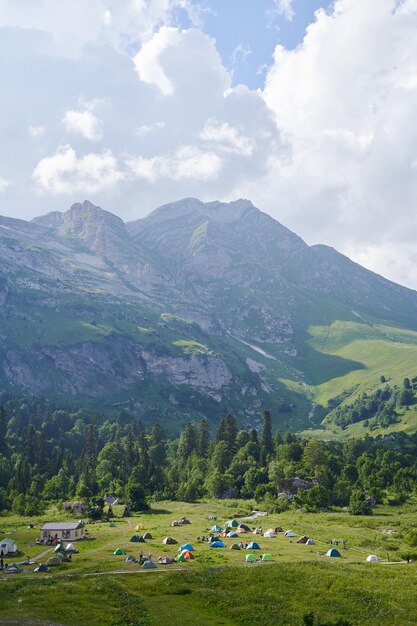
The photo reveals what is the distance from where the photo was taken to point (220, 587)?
53.3 meters

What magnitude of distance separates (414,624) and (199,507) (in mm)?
95674

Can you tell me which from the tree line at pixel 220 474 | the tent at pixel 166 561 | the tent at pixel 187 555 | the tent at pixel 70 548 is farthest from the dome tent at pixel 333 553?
the tree line at pixel 220 474

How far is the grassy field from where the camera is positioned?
146 feet

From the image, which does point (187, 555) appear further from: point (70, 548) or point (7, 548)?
point (7, 548)

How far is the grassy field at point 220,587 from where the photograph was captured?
4450 centimetres

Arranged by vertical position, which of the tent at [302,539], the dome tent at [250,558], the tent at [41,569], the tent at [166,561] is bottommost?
the tent at [302,539]

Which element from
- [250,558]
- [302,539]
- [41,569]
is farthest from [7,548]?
[302,539]

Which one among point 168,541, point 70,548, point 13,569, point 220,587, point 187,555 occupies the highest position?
point 220,587

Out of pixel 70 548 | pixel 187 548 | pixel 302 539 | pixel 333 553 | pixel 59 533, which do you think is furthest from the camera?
pixel 59 533

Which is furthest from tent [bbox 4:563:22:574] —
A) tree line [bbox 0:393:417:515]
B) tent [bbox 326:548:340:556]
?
tree line [bbox 0:393:417:515]

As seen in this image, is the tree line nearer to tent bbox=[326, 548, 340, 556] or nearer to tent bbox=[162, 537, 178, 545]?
tent bbox=[326, 548, 340, 556]

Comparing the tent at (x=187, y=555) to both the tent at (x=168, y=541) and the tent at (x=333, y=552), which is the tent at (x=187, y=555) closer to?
the tent at (x=168, y=541)

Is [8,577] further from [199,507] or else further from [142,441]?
[142,441]

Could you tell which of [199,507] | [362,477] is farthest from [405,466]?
[199,507]
